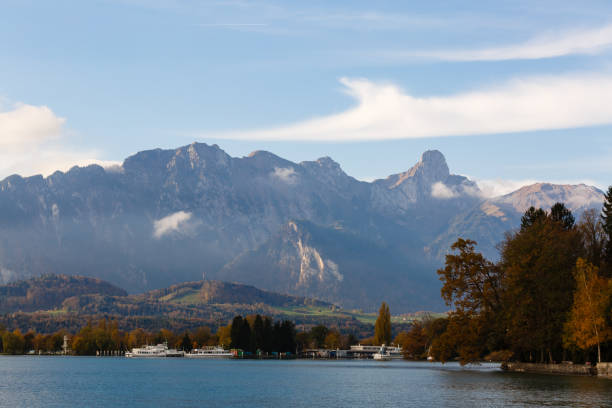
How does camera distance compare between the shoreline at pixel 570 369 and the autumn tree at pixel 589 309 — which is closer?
the autumn tree at pixel 589 309

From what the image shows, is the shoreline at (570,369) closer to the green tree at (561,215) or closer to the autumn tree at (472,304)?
the autumn tree at (472,304)

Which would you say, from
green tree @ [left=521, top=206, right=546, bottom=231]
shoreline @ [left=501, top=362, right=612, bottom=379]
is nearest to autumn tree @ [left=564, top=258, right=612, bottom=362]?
shoreline @ [left=501, top=362, right=612, bottom=379]

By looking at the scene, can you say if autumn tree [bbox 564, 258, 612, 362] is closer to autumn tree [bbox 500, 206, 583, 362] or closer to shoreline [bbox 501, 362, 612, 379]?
shoreline [bbox 501, 362, 612, 379]

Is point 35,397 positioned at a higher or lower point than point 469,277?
lower

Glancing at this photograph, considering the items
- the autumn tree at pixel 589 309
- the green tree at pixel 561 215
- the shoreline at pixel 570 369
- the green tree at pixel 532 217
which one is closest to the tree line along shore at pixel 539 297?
the autumn tree at pixel 589 309

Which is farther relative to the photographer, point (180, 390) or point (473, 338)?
point (473, 338)

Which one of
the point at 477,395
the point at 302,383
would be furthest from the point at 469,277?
the point at 477,395

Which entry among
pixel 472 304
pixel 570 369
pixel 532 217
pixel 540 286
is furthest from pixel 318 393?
pixel 532 217

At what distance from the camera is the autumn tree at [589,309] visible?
128 m

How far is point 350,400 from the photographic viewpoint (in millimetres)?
112375

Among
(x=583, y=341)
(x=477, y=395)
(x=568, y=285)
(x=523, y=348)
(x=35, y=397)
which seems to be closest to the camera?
(x=477, y=395)

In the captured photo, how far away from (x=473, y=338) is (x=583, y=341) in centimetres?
2325

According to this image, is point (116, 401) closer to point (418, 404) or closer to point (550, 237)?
point (418, 404)

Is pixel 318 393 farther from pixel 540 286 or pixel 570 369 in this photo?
pixel 570 369
